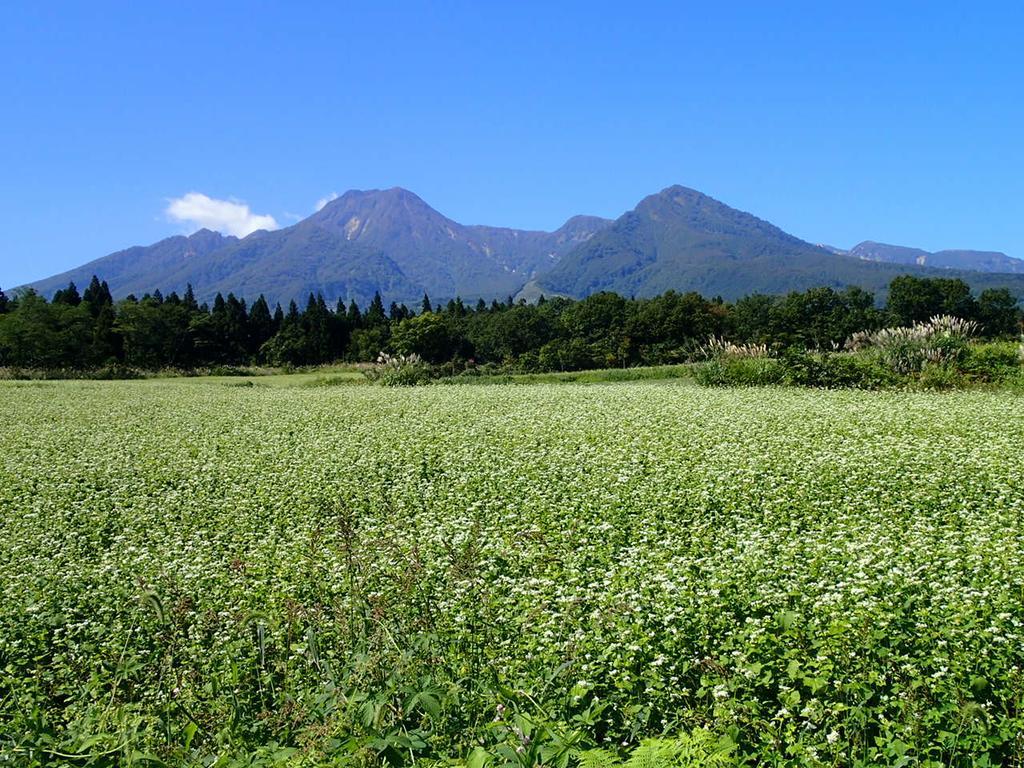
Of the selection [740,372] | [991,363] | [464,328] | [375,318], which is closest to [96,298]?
[375,318]

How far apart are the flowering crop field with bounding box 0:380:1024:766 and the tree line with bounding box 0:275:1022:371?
4297cm

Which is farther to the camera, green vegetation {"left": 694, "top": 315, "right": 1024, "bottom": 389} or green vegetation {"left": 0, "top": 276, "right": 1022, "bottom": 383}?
green vegetation {"left": 0, "top": 276, "right": 1022, "bottom": 383}

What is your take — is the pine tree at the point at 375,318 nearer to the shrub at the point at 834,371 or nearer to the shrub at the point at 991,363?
the shrub at the point at 834,371

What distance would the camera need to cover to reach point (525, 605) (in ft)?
17.5

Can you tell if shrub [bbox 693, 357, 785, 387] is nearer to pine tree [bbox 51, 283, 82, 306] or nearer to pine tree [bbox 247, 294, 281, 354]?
pine tree [bbox 247, 294, 281, 354]

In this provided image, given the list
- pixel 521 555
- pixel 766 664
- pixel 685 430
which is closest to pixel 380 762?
pixel 766 664

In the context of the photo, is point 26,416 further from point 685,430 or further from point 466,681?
point 466,681

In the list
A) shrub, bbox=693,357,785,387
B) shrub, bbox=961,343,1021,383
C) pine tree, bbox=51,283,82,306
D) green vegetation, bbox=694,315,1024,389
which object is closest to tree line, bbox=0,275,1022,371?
pine tree, bbox=51,283,82,306

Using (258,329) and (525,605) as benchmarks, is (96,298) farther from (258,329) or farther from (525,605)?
(525,605)

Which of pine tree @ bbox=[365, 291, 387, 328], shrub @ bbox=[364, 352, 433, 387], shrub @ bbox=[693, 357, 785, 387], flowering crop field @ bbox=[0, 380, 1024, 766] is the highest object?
pine tree @ bbox=[365, 291, 387, 328]

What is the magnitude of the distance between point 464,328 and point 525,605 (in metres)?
66.8

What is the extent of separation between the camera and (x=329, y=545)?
741 cm

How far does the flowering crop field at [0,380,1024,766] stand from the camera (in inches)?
147

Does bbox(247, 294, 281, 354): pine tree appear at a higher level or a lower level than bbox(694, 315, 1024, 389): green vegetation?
higher
